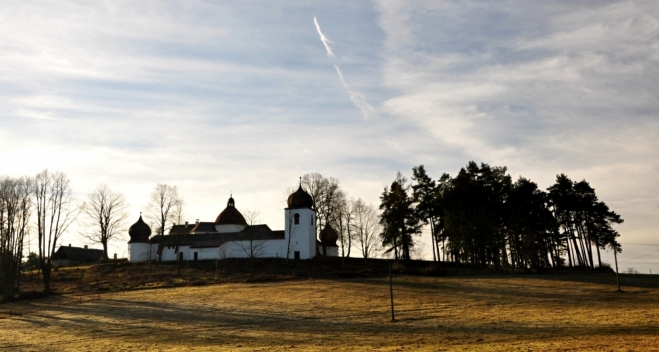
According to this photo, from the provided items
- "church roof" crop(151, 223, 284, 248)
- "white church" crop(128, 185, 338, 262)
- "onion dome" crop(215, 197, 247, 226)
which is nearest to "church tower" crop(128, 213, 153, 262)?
"white church" crop(128, 185, 338, 262)

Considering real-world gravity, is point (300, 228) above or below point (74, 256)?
above

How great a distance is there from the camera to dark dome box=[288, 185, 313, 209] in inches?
3095

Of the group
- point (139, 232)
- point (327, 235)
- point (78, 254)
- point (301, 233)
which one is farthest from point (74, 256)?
point (327, 235)

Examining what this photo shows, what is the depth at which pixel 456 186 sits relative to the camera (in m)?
66.4

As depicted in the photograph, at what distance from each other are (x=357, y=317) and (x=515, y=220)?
3488 cm

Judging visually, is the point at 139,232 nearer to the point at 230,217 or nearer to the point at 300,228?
the point at 230,217

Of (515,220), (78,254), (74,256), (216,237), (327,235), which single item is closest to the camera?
(515,220)

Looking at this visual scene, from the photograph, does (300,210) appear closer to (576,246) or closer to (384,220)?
(384,220)

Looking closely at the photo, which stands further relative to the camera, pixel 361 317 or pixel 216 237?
pixel 216 237

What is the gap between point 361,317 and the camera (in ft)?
119

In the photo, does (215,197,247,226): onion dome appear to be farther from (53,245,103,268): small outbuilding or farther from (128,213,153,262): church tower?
(53,245,103,268): small outbuilding

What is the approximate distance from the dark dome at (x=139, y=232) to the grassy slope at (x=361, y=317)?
2968 cm

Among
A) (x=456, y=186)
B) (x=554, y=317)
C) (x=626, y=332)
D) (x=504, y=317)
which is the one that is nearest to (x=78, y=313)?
(x=504, y=317)

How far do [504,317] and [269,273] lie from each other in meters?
36.8
